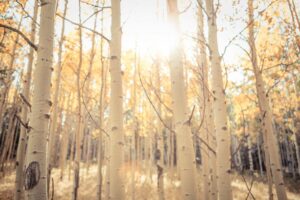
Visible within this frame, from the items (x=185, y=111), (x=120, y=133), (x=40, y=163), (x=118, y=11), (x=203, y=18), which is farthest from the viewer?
(x=203, y=18)

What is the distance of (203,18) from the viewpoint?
20.3 feet

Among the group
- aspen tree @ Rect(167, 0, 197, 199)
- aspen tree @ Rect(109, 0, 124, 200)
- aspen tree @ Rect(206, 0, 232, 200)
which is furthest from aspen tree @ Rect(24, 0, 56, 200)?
aspen tree @ Rect(206, 0, 232, 200)

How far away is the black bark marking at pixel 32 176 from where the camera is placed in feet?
5.61

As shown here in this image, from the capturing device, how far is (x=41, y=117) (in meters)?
1.84

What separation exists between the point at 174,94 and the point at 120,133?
0.65m

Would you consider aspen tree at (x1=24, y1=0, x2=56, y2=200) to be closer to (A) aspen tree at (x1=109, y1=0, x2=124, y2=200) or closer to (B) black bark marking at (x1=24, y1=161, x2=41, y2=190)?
(B) black bark marking at (x1=24, y1=161, x2=41, y2=190)

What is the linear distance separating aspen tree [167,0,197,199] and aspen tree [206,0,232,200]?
0.71 m

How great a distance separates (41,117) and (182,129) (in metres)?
1.15

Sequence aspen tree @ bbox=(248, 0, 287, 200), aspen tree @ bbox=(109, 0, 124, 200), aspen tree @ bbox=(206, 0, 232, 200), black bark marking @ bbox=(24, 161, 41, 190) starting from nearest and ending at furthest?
1. black bark marking @ bbox=(24, 161, 41, 190)
2. aspen tree @ bbox=(109, 0, 124, 200)
3. aspen tree @ bbox=(206, 0, 232, 200)
4. aspen tree @ bbox=(248, 0, 287, 200)

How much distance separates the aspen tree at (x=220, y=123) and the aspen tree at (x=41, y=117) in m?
1.72

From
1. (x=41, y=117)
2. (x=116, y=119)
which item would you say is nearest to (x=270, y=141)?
(x=116, y=119)

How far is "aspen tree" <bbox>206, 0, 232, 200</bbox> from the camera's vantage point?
2398mm

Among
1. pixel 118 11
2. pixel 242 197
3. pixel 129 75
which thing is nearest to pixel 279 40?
pixel 242 197

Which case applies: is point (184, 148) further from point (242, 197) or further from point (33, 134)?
point (242, 197)
